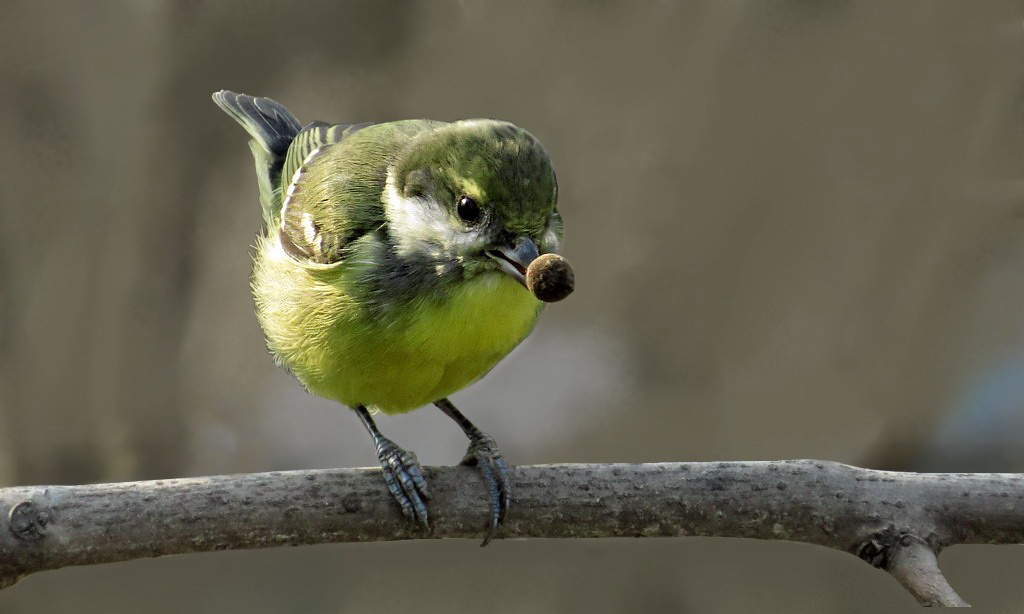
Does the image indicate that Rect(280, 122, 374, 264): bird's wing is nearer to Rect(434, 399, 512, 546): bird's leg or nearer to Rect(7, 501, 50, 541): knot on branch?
Rect(434, 399, 512, 546): bird's leg

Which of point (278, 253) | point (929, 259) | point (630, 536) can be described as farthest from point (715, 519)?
point (929, 259)

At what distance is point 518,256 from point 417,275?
10.4 inches

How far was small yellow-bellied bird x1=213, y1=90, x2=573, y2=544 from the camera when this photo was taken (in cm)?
200

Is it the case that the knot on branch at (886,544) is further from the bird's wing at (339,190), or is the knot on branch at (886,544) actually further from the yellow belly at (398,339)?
the bird's wing at (339,190)

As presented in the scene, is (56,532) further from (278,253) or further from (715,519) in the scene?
(715,519)

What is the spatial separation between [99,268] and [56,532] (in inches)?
54.7

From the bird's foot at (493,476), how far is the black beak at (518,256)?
43 centimetres

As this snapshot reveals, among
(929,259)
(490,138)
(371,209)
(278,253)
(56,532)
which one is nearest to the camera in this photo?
(56,532)

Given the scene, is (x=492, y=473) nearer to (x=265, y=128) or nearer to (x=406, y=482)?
(x=406, y=482)

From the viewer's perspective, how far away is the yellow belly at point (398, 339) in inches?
81.9

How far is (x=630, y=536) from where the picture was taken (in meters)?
2.11

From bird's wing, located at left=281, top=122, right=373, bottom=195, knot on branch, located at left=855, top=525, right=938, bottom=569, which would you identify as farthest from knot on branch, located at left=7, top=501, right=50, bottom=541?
knot on branch, located at left=855, top=525, right=938, bottom=569

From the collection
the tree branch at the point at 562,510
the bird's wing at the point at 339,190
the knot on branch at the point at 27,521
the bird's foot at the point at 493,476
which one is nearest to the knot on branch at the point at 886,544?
the tree branch at the point at 562,510

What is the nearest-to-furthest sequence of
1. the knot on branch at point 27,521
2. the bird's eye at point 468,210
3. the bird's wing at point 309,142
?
the knot on branch at point 27,521, the bird's eye at point 468,210, the bird's wing at point 309,142
